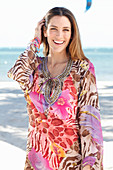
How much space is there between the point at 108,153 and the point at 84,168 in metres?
4.10

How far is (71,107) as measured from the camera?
74.9 inches

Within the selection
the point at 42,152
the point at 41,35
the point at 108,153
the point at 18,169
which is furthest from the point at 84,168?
the point at 108,153

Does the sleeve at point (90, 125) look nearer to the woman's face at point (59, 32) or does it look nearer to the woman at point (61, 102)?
the woman at point (61, 102)

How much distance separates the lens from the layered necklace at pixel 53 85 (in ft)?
6.32

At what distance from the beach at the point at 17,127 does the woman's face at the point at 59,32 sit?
3.39 m

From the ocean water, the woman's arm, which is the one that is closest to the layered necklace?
the woman's arm

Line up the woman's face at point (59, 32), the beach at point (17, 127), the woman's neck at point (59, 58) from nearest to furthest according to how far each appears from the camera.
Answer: the woman's face at point (59, 32) → the woman's neck at point (59, 58) → the beach at point (17, 127)

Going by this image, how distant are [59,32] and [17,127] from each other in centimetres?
631

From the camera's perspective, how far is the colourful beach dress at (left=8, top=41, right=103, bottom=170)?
1.88 metres

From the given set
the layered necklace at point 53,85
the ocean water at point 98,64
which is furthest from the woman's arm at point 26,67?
the ocean water at point 98,64

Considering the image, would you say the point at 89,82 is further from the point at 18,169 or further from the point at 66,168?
the point at 18,169

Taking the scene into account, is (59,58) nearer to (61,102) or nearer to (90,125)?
(61,102)

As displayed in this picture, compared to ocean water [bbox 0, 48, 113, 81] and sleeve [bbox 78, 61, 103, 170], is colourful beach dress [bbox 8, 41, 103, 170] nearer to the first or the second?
sleeve [bbox 78, 61, 103, 170]

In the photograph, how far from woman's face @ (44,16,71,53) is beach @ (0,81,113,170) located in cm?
339
